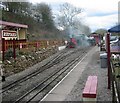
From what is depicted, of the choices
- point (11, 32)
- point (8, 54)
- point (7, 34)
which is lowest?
point (8, 54)

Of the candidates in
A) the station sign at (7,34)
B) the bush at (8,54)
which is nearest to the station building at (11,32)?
the station sign at (7,34)

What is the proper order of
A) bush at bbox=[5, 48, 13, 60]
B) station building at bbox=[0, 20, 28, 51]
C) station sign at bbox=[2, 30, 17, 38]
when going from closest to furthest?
station sign at bbox=[2, 30, 17, 38], station building at bbox=[0, 20, 28, 51], bush at bbox=[5, 48, 13, 60]

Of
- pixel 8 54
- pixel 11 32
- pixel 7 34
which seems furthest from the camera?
pixel 8 54

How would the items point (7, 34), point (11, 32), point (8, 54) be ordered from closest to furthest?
point (7, 34) < point (11, 32) < point (8, 54)

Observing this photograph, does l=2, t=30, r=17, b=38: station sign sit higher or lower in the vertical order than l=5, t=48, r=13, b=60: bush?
higher

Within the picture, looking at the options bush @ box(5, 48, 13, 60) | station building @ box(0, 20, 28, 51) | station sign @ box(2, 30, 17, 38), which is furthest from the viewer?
bush @ box(5, 48, 13, 60)

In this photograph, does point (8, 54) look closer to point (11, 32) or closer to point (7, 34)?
point (11, 32)

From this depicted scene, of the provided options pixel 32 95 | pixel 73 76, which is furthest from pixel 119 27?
pixel 32 95

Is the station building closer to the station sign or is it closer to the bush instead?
the station sign

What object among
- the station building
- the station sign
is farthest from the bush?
the station sign

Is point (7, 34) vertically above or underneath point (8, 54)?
above

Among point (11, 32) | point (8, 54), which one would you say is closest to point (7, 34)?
point (11, 32)

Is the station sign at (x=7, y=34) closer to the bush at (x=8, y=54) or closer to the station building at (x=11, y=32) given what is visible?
the station building at (x=11, y=32)

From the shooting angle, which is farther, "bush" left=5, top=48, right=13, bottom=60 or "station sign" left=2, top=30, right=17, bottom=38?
"bush" left=5, top=48, right=13, bottom=60
